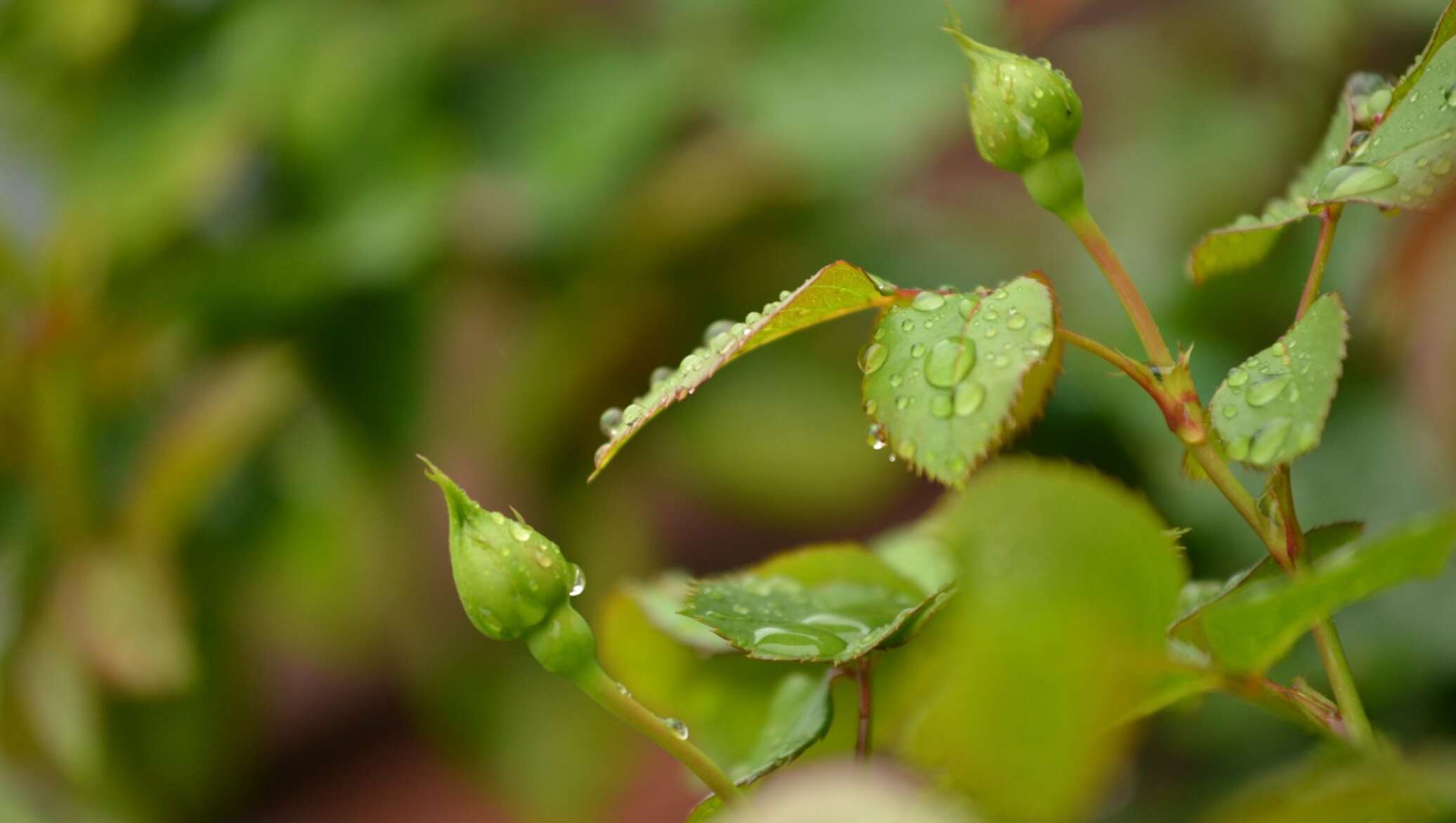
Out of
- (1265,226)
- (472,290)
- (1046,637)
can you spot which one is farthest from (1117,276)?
(472,290)

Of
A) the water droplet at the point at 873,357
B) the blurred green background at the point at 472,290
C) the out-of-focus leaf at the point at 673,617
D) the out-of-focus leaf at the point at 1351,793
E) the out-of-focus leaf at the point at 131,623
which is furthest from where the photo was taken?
the blurred green background at the point at 472,290

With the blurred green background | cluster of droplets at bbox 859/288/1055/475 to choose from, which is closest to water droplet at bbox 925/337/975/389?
cluster of droplets at bbox 859/288/1055/475

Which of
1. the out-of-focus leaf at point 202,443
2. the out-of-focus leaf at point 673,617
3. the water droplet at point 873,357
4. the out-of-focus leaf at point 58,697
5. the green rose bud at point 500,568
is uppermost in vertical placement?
the water droplet at point 873,357

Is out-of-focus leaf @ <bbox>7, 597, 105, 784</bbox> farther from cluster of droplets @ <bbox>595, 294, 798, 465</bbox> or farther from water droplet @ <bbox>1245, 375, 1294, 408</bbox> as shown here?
water droplet @ <bbox>1245, 375, 1294, 408</bbox>

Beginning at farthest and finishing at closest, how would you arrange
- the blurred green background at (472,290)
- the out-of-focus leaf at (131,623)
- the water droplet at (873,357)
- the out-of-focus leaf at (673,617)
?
the blurred green background at (472,290), the out-of-focus leaf at (131,623), the out-of-focus leaf at (673,617), the water droplet at (873,357)

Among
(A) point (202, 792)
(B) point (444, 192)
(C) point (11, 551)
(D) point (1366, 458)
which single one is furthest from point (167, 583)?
(D) point (1366, 458)

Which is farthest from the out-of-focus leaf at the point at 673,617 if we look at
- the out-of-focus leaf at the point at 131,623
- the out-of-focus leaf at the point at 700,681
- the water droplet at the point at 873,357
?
the out-of-focus leaf at the point at 131,623

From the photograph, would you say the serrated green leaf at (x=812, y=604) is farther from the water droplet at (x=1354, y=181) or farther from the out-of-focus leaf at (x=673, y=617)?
the water droplet at (x=1354, y=181)
